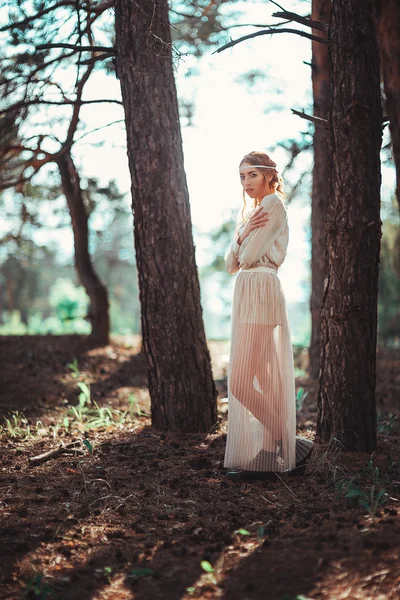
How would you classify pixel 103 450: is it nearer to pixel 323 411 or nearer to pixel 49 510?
pixel 49 510

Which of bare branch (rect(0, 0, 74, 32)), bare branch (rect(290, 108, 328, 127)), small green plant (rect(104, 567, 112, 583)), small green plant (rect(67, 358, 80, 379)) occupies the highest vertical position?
bare branch (rect(0, 0, 74, 32))

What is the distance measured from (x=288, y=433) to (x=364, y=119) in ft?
7.48

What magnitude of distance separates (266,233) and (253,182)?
38 centimetres

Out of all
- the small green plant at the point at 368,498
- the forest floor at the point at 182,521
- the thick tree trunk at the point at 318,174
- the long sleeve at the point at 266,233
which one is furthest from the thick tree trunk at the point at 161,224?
the thick tree trunk at the point at 318,174

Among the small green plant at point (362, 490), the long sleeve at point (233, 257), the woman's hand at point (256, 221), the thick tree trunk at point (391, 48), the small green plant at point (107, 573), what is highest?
the thick tree trunk at point (391, 48)

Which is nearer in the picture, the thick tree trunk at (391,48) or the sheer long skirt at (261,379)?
the thick tree trunk at (391,48)

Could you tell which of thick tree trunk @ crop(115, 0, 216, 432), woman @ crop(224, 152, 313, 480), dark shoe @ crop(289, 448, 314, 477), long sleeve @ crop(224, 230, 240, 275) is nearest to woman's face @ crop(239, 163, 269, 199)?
woman @ crop(224, 152, 313, 480)

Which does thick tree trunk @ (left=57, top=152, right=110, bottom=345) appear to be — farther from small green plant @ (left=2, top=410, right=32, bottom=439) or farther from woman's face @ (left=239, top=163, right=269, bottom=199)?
woman's face @ (left=239, top=163, right=269, bottom=199)

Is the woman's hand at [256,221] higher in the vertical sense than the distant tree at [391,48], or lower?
lower

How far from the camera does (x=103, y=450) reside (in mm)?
4762

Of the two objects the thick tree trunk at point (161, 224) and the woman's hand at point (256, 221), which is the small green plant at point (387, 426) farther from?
the woman's hand at point (256, 221)

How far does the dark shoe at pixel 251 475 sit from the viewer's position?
410 cm

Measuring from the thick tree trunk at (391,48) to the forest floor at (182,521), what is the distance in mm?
1936

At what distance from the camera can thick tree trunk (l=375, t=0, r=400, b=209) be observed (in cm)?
292
